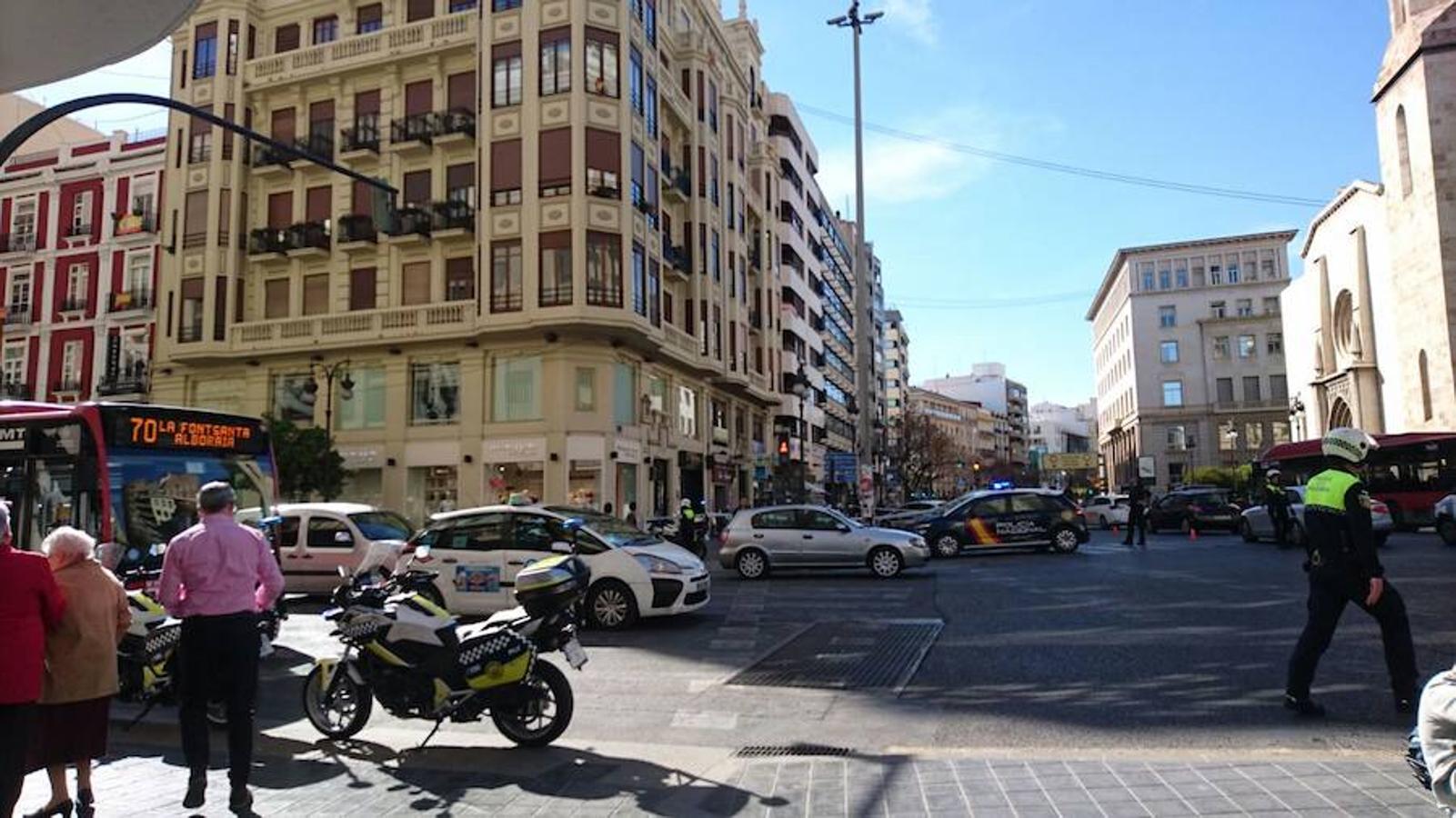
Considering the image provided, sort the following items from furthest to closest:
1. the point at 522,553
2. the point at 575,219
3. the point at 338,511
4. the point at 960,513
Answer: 1. the point at 575,219
2. the point at 960,513
3. the point at 338,511
4. the point at 522,553

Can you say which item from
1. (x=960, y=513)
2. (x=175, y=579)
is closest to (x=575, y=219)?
(x=960, y=513)

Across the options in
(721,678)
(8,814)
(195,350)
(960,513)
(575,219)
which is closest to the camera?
(8,814)

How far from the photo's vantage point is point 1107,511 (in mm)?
40750

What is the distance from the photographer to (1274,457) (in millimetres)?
35719

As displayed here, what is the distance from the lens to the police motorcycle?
→ 6488 mm

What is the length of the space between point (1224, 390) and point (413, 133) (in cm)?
8086

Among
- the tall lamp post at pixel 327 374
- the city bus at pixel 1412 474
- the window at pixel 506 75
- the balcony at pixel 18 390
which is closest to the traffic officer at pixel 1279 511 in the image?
the city bus at pixel 1412 474

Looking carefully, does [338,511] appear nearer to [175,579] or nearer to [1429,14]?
[175,579]

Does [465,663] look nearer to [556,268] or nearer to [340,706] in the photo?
[340,706]

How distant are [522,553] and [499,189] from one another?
21687 mm

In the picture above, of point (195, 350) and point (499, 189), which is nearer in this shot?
point (499, 189)

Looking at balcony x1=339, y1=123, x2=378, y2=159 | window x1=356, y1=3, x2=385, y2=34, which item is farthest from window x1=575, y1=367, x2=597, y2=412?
window x1=356, y1=3, x2=385, y2=34

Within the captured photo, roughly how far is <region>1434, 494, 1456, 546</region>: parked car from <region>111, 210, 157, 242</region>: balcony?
4564 cm

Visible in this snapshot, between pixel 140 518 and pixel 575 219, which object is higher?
pixel 575 219
